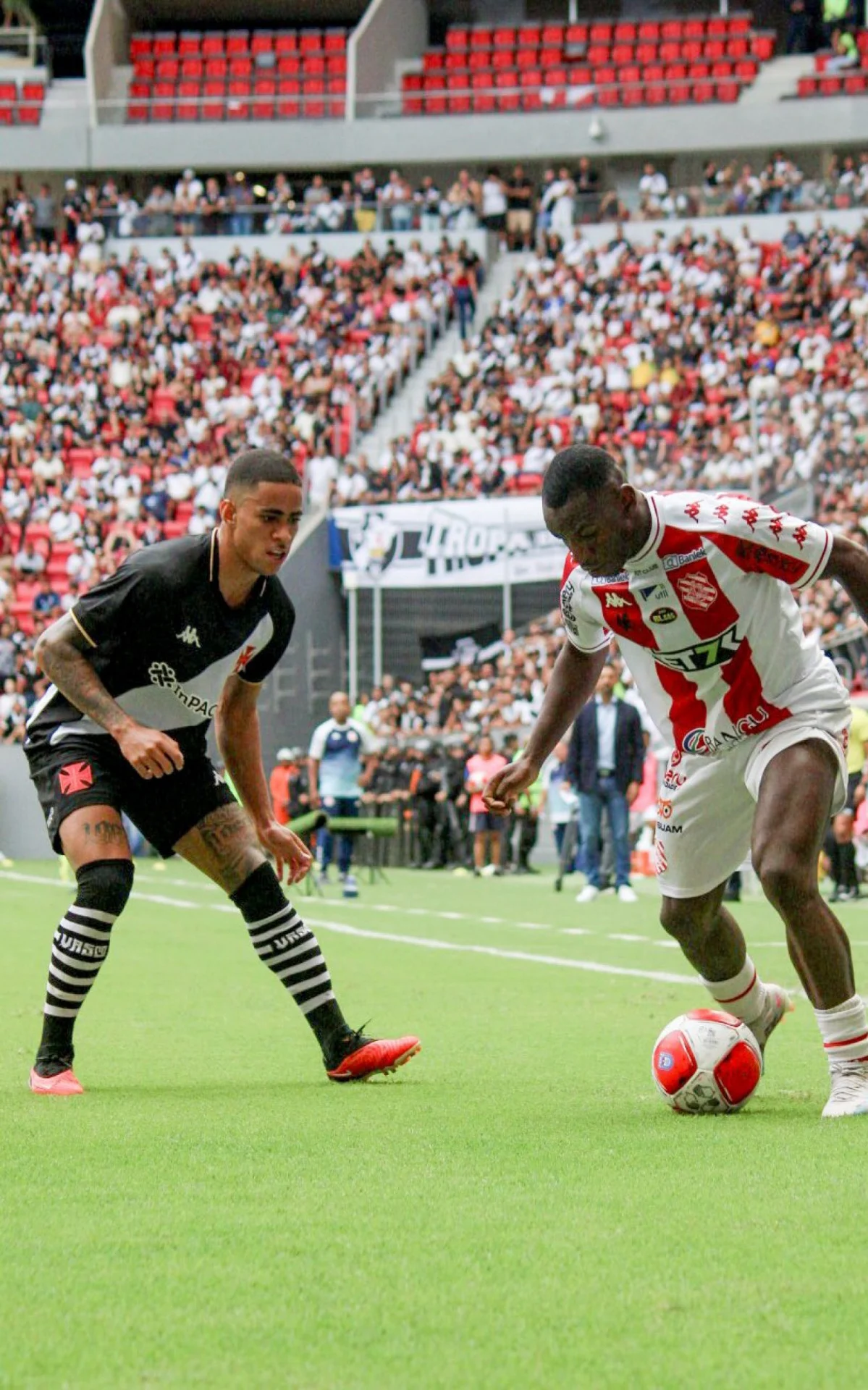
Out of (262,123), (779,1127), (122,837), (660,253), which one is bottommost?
(779,1127)

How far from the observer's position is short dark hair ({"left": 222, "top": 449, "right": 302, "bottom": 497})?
21.4ft

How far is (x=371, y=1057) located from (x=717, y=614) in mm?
2014

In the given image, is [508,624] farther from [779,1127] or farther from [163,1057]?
[779,1127]

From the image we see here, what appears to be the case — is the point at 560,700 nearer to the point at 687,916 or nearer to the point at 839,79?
the point at 687,916

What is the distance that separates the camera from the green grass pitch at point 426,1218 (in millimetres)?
3160

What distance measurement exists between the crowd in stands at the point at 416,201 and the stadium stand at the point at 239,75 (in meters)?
1.67

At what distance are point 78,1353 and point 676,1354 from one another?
0.94 m

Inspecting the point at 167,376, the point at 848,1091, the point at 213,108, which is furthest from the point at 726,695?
the point at 213,108

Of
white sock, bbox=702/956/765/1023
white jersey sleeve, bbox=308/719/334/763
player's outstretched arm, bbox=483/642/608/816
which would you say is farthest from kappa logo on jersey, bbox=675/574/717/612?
white jersey sleeve, bbox=308/719/334/763

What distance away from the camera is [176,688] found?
6.89 metres

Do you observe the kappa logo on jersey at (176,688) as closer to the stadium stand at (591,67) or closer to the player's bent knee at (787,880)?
the player's bent knee at (787,880)

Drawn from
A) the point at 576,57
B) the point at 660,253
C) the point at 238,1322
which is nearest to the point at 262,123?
the point at 576,57

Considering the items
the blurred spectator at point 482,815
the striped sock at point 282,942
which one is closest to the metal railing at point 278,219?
the blurred spectator at point 482,815

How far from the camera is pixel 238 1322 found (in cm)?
335
